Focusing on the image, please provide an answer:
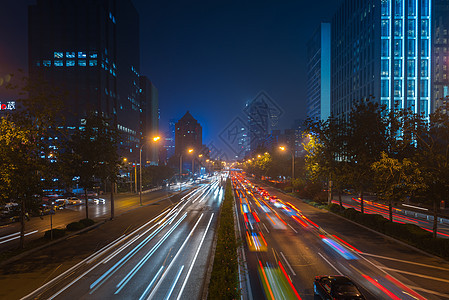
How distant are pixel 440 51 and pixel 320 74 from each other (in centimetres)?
8074

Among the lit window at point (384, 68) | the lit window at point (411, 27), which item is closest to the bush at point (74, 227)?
the lit window at point (384, 68)

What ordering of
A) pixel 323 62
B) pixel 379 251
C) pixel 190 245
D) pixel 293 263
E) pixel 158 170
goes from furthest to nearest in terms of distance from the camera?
pixel 323 62 → pixel 158 170 → pixel 190 245 → pixel 379 251 → pixel 293 263

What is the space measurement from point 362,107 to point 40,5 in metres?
121

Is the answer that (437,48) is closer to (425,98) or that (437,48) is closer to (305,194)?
(425,98)

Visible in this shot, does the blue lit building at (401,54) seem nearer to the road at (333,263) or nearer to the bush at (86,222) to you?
the road at (333,263)

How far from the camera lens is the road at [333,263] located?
11750 mm

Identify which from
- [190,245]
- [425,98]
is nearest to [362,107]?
[190,245]

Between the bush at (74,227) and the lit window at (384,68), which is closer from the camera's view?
the bush at (74,227)

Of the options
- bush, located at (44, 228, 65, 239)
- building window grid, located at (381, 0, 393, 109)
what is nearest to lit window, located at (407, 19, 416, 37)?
building window grid, located at (381, 0, 393, 109)

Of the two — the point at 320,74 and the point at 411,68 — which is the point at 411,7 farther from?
the point at 320,74

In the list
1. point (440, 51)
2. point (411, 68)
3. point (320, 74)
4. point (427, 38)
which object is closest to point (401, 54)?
point (411, 68)

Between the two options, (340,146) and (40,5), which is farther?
(40,5)

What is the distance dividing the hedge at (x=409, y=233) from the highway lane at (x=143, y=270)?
→ 1473cm

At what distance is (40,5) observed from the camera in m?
95.1
